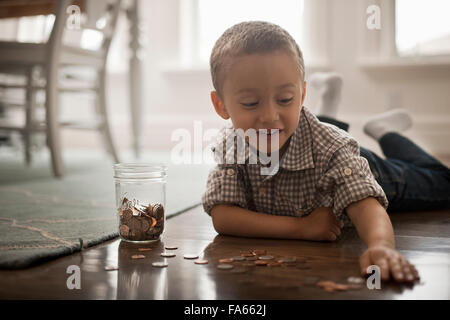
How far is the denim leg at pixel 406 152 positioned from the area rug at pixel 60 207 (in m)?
0.60

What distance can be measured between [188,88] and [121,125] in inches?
25.9

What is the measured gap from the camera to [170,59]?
11.3 ft

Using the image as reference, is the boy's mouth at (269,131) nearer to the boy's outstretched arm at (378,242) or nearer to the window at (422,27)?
the boy's outstretched arm at (378,242)

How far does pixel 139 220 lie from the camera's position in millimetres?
847

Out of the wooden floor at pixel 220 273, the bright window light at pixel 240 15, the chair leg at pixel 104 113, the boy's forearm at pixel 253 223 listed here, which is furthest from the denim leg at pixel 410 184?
the bright window light at pixel 240 15

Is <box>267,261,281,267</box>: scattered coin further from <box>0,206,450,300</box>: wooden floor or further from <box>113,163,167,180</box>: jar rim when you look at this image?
<box>113,163,167,180</box>: jar rim

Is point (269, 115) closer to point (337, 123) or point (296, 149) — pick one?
point (296, 149)

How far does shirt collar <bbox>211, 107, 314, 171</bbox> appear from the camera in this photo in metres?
0.88

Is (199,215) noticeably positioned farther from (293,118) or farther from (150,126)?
(150,126)

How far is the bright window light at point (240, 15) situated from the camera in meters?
3.14

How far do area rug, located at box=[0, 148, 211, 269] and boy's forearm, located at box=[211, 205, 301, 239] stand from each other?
8.6 inches

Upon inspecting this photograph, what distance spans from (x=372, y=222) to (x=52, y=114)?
4.75ft

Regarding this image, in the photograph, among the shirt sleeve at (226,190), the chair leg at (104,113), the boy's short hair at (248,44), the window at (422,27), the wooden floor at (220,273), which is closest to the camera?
the wooden floor at (220,273)

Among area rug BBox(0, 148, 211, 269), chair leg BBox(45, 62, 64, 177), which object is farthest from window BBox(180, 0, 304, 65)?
chair leg BBox(45, 62, 64, 177)
